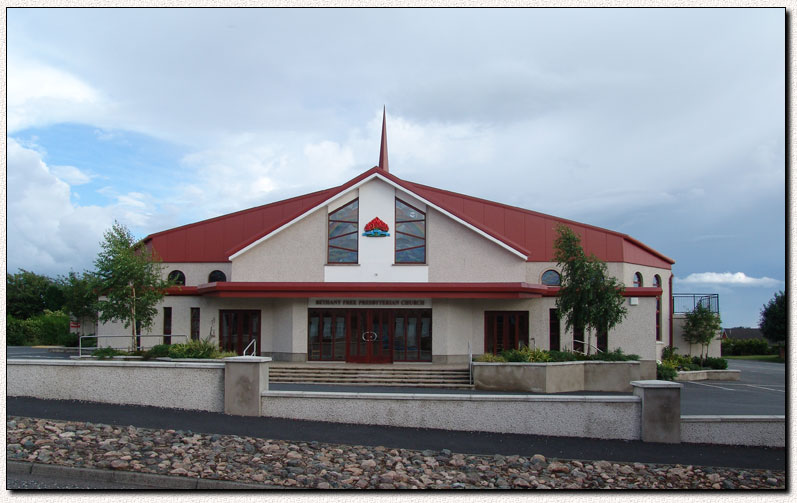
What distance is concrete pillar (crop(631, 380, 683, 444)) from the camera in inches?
487

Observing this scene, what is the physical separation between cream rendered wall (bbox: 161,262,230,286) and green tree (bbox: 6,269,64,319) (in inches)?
891

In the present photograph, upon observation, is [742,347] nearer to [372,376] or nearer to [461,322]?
[461,322]

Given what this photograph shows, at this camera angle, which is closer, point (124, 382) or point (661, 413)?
point (661, 413)

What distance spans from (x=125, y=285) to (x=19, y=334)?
2019cm

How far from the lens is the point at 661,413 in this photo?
489 inches

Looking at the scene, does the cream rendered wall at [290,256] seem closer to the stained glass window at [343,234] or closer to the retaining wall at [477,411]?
the stained glass window at [343,234]

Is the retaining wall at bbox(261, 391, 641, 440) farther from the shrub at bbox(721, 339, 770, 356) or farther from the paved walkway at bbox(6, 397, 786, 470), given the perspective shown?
the shrub at bbox(721, 339, 770, 356)

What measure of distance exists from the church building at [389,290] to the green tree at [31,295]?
2810 cm

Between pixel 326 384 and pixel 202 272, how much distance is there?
34.2 ft

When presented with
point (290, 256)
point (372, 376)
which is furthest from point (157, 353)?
point (372, 376)

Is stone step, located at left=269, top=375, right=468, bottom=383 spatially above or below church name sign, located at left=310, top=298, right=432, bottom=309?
below

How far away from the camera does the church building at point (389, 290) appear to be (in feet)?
73.8

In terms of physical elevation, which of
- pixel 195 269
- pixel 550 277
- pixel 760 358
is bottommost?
pixel 760 358

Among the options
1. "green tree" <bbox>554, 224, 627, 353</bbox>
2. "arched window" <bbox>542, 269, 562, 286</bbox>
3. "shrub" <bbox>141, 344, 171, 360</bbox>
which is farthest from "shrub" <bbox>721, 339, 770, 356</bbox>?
"shrub" <bbox>141, 344, 171, 360</bbox>
